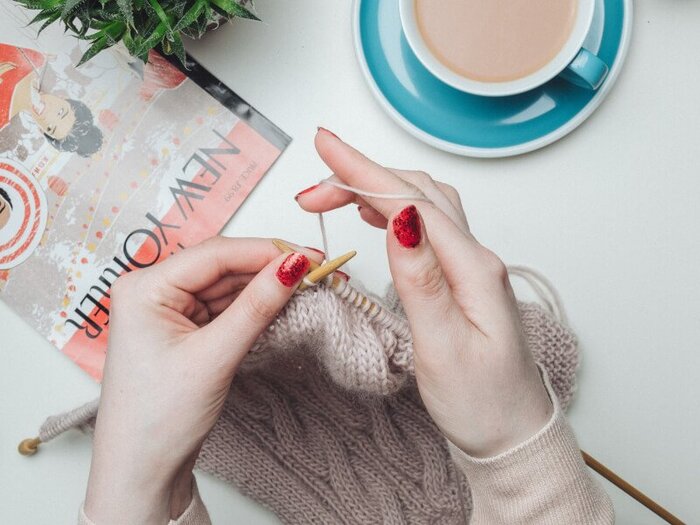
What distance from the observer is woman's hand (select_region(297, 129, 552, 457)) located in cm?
56

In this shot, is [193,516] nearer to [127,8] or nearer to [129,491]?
[129,491]

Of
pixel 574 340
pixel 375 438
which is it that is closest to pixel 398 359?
pixel 375 438

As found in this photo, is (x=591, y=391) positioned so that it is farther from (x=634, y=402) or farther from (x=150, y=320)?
(x=150, y=320)

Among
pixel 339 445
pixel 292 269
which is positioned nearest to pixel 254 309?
pixel 292 269

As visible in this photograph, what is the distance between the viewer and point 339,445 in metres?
0.78

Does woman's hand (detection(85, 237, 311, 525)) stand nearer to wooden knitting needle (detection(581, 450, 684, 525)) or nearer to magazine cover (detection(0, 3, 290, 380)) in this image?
magazine cover (detection(0, 3, 290, 380))

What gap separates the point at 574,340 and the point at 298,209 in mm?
378

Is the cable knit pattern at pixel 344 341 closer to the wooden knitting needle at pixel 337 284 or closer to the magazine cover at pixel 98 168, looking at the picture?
the wooden knitting needle at pixel 337 284

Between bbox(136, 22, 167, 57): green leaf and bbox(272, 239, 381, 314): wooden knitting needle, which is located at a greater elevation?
bbox(136, 22, 167, 57): green leaf

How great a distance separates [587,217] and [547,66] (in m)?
0.20

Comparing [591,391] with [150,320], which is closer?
[150,320]

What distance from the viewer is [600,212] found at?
0.83 metres

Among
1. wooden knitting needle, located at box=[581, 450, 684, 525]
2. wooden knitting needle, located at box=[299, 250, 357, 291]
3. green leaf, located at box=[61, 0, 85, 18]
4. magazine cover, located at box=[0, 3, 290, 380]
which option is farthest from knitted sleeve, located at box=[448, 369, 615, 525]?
green leaf, located at box=[61, 0, 85, 18]

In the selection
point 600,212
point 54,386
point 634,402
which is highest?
point 600,212
